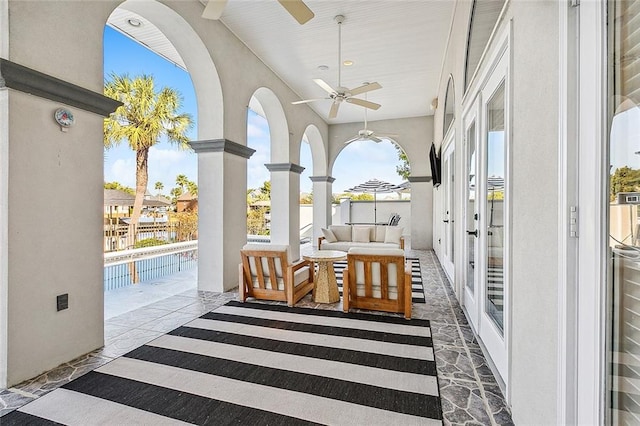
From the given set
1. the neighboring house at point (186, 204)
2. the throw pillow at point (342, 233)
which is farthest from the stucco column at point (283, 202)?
the neighboring house at point (186, 204)

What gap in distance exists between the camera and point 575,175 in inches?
45.8

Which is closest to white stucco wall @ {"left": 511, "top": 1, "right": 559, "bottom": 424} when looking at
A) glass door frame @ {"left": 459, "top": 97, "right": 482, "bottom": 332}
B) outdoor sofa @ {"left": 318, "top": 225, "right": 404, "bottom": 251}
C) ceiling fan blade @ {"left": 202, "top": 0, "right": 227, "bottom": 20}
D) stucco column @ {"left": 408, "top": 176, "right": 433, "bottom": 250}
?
glass door frame @ {"left": 459, "top": 97, "right": 482, "bottom": 332}

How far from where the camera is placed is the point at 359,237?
7066 millimetres

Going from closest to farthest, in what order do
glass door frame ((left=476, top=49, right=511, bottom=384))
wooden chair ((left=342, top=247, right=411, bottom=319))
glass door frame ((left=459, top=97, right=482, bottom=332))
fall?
glass door frame ((left=476, top=49, right=511, bottom=384))
glass door frame ((left=459, top=97, right=482, bottom=332))
wooden chair ((left=342, top=247, right=411, bottom=319))

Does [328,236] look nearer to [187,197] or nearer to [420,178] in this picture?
[420,178]

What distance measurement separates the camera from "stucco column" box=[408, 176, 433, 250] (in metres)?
8.70

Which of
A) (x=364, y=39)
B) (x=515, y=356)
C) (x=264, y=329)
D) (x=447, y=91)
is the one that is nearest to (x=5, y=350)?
(x=264, y=329)

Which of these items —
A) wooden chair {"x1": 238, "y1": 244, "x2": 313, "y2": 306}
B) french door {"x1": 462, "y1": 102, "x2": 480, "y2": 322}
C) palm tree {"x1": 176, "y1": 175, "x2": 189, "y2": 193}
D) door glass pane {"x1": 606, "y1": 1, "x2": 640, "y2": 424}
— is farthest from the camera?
palm tree {"x1": 176, "y1": 175, "x2": 189, "y2": 193}

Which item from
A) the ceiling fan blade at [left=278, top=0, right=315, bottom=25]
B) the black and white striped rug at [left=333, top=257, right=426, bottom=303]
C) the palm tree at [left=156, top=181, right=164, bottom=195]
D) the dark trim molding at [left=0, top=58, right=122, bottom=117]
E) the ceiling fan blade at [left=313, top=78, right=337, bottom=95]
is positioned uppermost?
the ceiling fan blade at [left=313, top=78, right=337, bottom=95]

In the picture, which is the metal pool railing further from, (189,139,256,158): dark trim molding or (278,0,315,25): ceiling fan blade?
(278,0,315,25): ceiling fan blade

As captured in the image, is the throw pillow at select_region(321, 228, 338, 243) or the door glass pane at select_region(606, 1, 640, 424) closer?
the door glass pane at select_region(606, 1, 640, 424)

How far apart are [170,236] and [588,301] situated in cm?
1028

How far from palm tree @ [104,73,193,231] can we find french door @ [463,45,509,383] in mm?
9476

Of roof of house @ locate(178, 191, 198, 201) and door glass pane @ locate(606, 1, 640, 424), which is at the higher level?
roof of house @ locate(178, 191, 198, 201)
